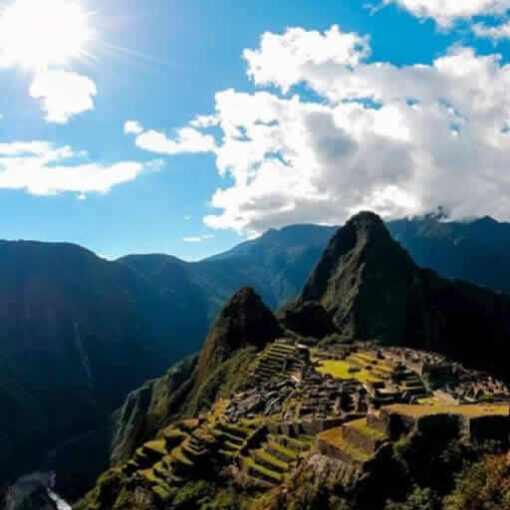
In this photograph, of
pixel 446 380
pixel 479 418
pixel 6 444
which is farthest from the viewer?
pixel 6 444

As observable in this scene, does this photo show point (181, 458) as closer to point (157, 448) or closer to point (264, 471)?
point (157, 448)

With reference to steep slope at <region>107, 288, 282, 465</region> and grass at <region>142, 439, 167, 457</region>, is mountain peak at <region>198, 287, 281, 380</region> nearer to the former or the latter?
steep slope at <region>107, 288, 282, 465</region>

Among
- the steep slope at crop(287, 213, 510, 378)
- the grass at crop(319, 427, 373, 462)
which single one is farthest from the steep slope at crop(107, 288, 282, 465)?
the grass at crop(319, 427, 373, 462)

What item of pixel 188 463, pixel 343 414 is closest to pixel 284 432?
pixel 343 414

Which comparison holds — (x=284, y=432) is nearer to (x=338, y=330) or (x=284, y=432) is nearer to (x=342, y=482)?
(x=342, y=482)

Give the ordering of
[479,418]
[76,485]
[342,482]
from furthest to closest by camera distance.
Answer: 1. [76,485]
2. [342,482]
3. [479,418]

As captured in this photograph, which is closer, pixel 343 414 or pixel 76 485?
pixel 343 414
